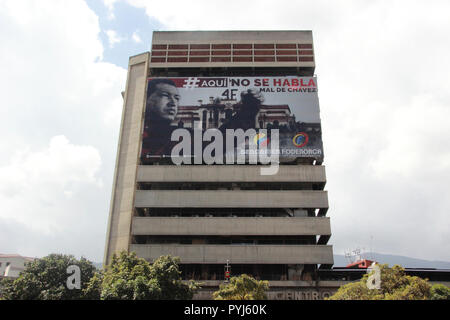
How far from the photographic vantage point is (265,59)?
7062cm

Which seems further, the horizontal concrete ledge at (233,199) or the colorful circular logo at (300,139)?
the colorful circular logo at (300,139)

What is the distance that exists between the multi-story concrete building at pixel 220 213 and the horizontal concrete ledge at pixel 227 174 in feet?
0.54

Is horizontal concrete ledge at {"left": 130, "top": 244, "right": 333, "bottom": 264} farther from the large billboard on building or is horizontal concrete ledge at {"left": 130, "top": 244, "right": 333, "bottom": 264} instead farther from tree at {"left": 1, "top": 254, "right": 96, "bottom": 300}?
the large billboard on building

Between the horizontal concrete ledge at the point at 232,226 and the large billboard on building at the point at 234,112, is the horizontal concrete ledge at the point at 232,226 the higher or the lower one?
the lower one

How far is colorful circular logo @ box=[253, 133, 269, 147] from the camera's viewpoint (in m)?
61.0

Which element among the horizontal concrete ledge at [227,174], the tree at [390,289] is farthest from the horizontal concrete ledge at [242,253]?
the tree at [390,289]

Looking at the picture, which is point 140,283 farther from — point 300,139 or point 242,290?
point 300,139

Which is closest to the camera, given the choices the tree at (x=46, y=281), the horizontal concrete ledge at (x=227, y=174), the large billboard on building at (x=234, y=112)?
the tree at (x=46, y=281)

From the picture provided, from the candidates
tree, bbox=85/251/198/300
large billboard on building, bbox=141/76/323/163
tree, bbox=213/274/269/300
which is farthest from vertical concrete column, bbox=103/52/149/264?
tree, bbox=213/274/269/300

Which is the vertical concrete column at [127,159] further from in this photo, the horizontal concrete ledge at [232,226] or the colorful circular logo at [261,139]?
the colorful circular logo at [261,139]

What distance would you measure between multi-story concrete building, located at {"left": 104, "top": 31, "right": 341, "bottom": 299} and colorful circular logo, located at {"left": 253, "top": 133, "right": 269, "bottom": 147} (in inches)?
109

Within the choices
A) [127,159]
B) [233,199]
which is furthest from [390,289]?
[127,159]

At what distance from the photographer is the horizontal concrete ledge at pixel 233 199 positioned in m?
57.7

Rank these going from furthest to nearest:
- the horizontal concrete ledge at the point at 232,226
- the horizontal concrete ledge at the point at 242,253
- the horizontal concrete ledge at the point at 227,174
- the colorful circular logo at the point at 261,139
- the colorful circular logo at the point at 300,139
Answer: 1. the colorful circular logo at the point at 300,139
2. the colorful circular logo at the point at 261,139
3. the horizontal concrete ledge at the point at 227,174
4. the horizontal concrete ledge at the point at 232,226
5. the horizontal concrete ledge at the point at 242,253
